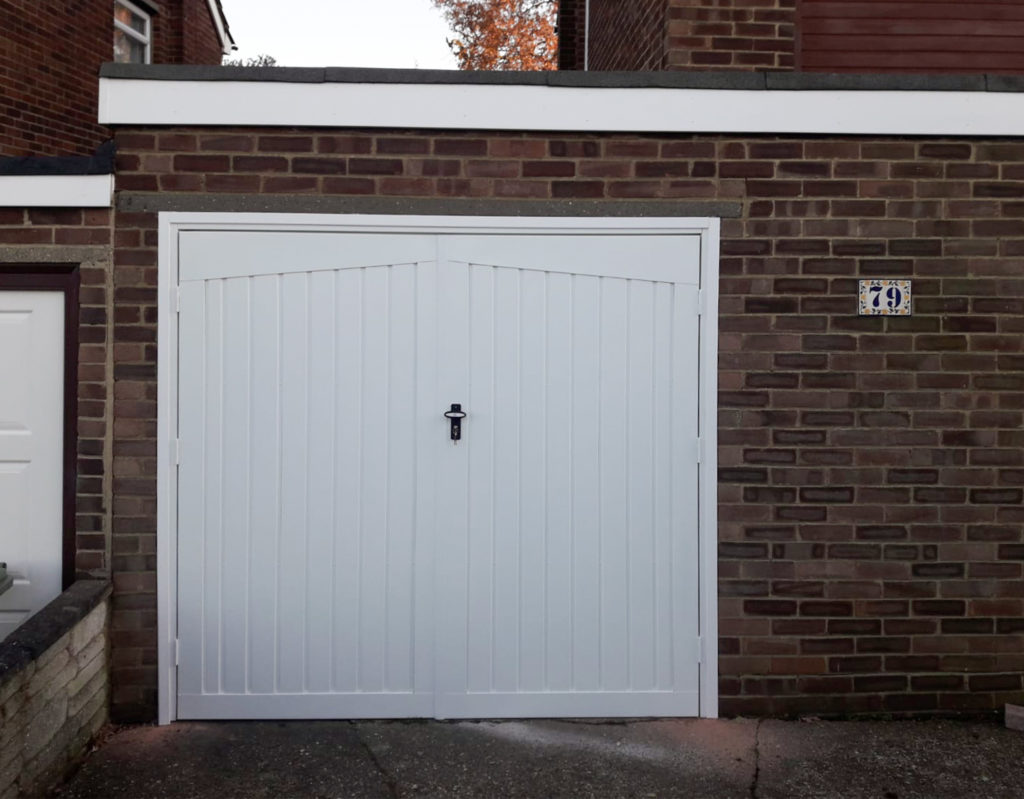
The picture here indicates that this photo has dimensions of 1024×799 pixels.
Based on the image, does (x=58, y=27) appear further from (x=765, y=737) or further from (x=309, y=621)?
(x=765, y=737)

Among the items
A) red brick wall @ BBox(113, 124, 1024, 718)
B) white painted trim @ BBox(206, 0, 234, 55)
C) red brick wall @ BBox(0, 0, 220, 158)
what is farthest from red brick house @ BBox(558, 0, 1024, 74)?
white painted trim @ BBox(206, 0, 234, 55)

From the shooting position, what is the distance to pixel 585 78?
14.4 ft

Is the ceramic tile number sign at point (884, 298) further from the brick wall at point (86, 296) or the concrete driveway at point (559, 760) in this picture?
the brick wall at point (86, 296)

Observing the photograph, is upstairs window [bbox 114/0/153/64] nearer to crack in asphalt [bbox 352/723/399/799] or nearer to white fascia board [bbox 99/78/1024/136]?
white fascia board [bbox 99/78/1024/136]

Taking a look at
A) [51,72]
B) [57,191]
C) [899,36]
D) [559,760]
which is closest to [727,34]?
[899,36]

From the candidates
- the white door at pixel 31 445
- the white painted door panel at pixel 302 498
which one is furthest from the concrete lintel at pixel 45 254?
the white painted door panel at pixel 302 498

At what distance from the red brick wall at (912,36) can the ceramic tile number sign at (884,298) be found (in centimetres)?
185

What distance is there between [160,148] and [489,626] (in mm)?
2559

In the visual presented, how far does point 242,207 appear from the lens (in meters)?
4.39

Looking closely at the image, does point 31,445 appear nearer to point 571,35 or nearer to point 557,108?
point 557,108

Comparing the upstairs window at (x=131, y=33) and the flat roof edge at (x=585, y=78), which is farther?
the upstairs window at (x=131, y=33)

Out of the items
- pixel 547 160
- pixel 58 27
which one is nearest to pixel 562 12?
pixel 58 27

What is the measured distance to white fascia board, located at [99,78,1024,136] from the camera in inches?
171

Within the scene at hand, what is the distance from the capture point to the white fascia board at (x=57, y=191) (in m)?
4.33
